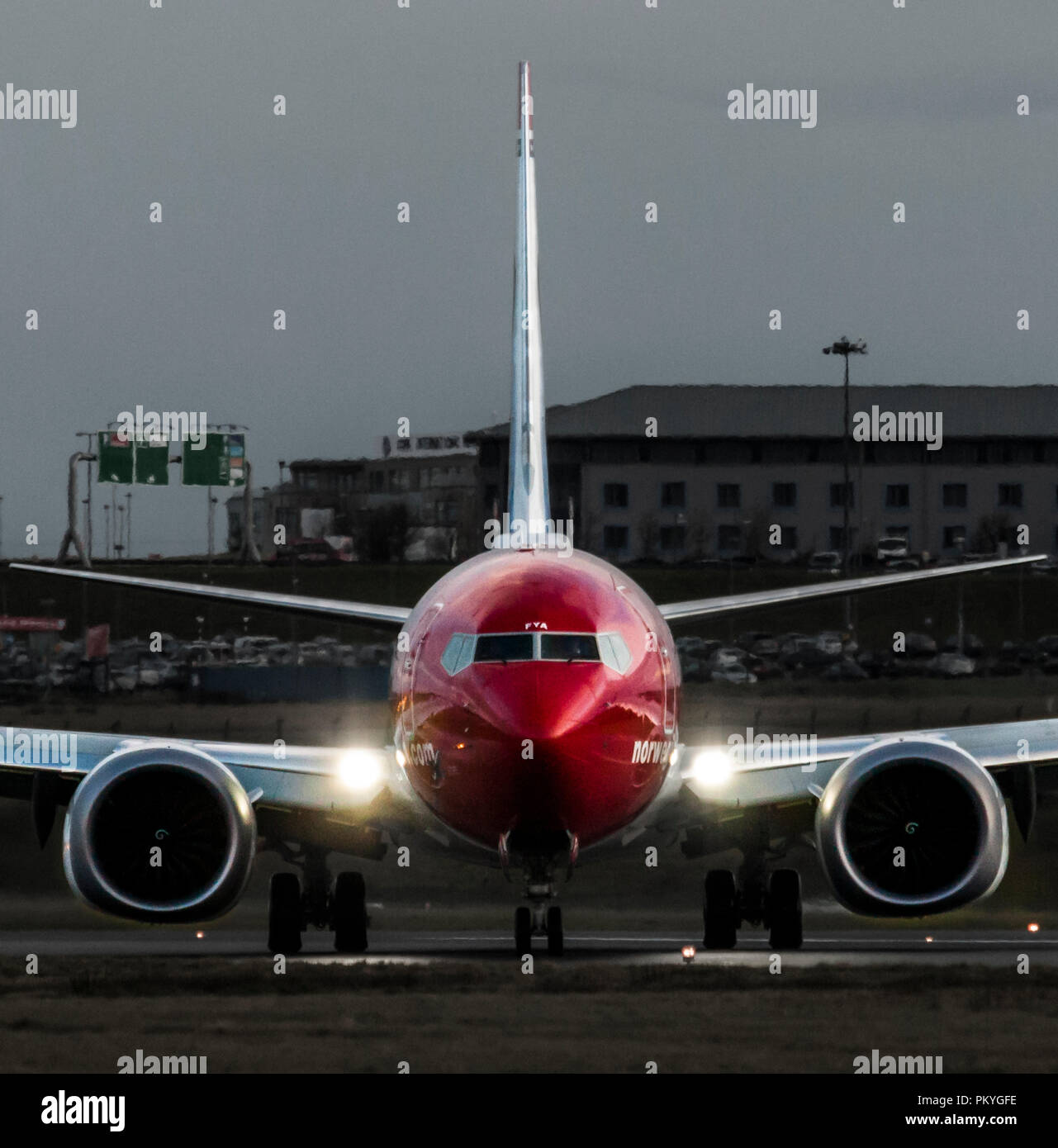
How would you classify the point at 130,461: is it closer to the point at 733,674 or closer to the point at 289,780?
the point at 733,674

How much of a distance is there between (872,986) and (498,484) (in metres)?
58.0

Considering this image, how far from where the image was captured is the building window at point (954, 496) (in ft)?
259

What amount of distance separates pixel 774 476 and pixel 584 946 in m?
49.6

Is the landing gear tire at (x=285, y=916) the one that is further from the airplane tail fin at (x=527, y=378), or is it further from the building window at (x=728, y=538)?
the building window at (x=728, y=538)

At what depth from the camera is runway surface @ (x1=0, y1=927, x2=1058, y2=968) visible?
27094 mm

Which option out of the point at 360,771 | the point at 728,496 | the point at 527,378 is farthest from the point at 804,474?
the point at 360,771

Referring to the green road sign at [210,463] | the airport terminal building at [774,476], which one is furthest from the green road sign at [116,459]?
the airport terminal building at [774,476]

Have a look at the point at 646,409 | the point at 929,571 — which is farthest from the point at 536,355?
the point at 646,409

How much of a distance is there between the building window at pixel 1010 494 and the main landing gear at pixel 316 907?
50974 mm

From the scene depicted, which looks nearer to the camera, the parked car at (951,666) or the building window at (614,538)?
the parked car at (951,666)

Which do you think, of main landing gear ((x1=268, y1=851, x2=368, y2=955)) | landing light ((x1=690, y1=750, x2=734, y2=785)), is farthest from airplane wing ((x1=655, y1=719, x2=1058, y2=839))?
main landing gear ((x1=268, y1=851, x2=368, y2=955))
